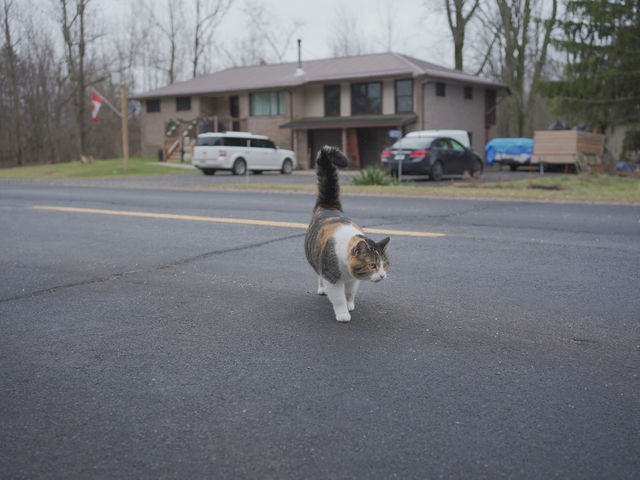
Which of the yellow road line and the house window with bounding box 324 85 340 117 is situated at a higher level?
the house window with bounding box 324 85 340 117

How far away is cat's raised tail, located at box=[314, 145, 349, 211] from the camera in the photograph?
5073 millimetres

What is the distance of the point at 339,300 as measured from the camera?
4559mm

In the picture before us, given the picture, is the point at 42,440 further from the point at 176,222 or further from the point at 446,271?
the point at 176,222

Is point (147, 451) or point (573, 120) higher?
point (573, 120)

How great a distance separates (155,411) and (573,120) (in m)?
30.7

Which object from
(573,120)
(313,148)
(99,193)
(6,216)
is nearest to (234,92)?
(313,148)

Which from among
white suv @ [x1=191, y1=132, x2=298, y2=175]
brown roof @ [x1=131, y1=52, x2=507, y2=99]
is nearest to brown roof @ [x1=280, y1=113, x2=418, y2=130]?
brown roof @ [x1=131, y1=52, x2=507, y2=99]

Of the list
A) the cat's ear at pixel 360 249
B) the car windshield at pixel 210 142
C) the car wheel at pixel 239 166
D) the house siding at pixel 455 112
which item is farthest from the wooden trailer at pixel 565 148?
the cat's ear at pixel 360 249

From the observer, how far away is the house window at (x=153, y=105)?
144 ft

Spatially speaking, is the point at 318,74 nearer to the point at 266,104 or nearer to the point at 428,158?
the point at 266,104

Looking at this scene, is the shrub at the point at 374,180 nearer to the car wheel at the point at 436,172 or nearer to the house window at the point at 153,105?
the car wheel at the point at 436,172

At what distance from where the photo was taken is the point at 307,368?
362 cm

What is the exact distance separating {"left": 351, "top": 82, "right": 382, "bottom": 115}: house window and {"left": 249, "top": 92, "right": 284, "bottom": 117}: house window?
16.6ft

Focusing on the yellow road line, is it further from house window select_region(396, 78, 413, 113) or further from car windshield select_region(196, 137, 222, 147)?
house window select_region(396, 78, 413, 113)
